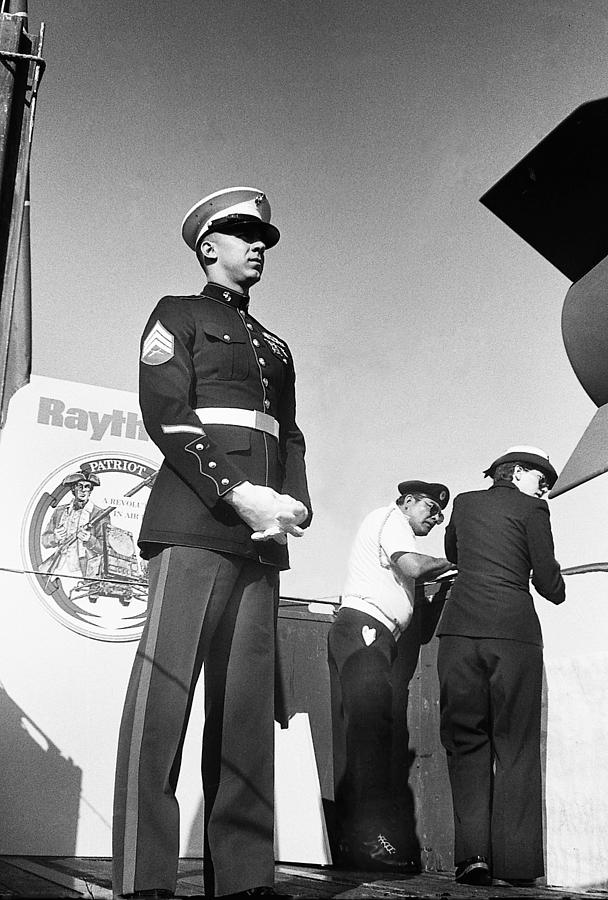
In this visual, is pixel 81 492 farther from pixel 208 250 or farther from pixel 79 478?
pixel 208 250

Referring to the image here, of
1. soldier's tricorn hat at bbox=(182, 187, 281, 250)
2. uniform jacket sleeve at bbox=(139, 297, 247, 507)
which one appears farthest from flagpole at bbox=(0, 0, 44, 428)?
soldier's tricorn hat at bbox=(182, 187, 281, 250)

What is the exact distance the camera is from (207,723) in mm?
1969

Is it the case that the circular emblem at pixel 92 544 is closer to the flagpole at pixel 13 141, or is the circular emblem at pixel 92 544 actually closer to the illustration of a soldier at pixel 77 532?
the illustration of a soldier at pixel 77 532

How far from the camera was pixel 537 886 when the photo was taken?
8.92 feet

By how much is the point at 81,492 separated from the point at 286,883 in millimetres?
1377

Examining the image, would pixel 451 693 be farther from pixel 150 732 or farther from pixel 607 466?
pixel 607 466

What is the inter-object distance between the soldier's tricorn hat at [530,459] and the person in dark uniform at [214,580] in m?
1.27

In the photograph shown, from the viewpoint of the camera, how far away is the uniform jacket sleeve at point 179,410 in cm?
200

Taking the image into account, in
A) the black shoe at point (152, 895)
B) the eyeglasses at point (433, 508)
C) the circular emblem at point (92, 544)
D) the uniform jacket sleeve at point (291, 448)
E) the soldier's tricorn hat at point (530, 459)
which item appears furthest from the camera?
the eyeglasses at point (433, 508)

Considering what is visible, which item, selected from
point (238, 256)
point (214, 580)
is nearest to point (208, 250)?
point (238, 256)

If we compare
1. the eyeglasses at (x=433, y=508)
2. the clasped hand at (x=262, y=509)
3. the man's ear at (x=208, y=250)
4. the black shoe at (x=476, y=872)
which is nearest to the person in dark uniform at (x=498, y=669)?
the black shoe at (x=476, y=872)

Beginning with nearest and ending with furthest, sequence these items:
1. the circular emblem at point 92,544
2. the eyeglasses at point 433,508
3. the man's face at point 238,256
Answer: the man's face at point 238,256 → the circular emblem at point 92,544 → the eyeglasses at point 433,508

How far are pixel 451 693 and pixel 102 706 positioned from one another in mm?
1094

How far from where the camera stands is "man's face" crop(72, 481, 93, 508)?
3.12 m
